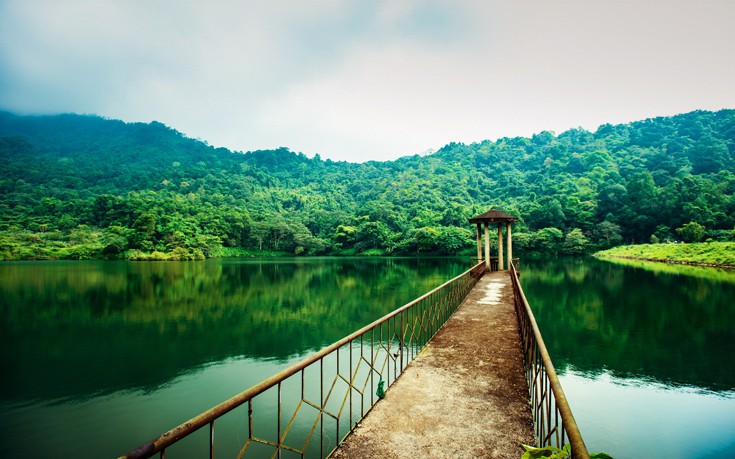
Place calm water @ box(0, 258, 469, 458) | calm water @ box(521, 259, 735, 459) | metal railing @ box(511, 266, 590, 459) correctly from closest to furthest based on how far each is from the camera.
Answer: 1. metal railing @ box(511, 266, 590, 459)
2. calm water @ box(521, 259, 735, 459)
3. calm water @ box(0, 258, 469, 458)

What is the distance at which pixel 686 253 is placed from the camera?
33.0 meters

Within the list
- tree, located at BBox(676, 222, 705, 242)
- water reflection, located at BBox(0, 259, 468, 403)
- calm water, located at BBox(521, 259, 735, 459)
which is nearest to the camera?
calm water, located at BBox(521, 259, 735, 459)

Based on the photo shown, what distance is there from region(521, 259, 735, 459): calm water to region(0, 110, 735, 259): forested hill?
30.6 meters

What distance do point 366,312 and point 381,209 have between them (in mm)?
51974

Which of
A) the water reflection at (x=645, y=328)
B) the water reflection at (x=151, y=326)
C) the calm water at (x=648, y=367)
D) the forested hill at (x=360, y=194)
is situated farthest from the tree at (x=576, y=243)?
the water reflection at (x=151, y=326)

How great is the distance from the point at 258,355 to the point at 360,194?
86.6 metres

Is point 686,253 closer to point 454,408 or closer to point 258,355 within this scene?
point 258,355

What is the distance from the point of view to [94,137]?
13050 centimetres

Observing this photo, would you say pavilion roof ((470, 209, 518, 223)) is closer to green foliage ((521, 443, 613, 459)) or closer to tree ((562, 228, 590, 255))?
green foliage ((521, 443, 613, 459))

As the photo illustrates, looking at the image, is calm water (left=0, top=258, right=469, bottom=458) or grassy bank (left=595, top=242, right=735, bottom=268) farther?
grassy bank (left=595, top=242, right=735, bottom=268)

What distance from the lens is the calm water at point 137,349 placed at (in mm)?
6059

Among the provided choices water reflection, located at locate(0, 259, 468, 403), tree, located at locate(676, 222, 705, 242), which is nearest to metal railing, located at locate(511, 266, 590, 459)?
water reflection, located at locate(0, 259, 468, 403)

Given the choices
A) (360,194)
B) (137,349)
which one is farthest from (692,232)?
(360,194)

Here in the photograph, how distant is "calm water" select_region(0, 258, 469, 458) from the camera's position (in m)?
6.06
